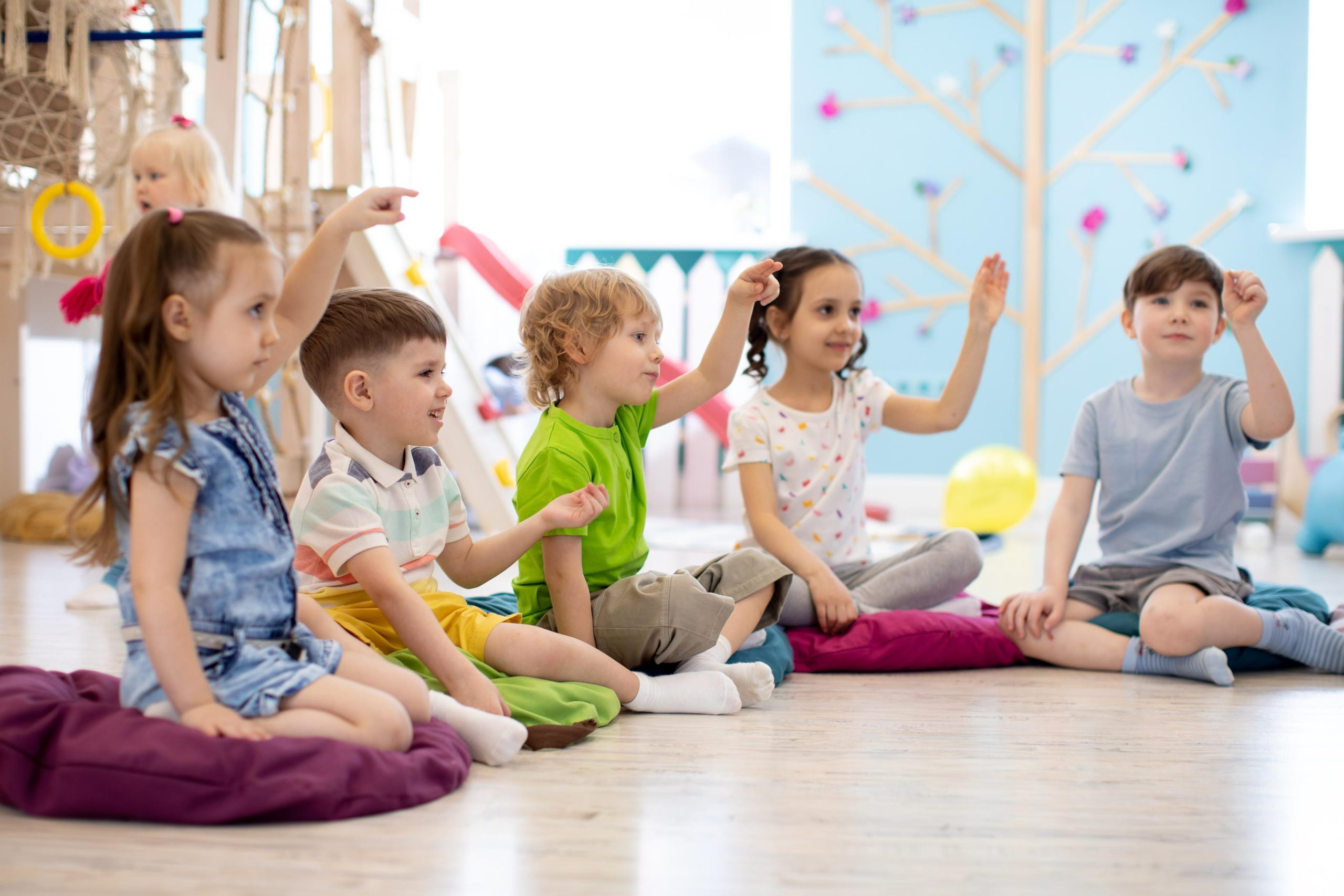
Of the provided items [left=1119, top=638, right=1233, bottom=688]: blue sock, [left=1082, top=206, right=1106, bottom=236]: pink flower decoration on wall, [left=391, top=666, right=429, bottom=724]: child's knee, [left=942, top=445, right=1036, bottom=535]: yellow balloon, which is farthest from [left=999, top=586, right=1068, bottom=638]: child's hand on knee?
[left=1082, top=206, right=1106, bottom=236]: pink flower decoration on wall

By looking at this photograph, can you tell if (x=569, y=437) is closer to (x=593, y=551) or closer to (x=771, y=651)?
(x=593, y=551)

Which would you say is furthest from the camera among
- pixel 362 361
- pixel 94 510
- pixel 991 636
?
pixel 94 510

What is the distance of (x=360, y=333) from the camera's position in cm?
134

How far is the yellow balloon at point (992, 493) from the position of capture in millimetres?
3428

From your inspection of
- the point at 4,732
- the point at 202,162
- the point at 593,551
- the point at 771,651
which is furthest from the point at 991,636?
the point at 202,162

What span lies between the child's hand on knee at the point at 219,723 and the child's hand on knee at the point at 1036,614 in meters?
1.11

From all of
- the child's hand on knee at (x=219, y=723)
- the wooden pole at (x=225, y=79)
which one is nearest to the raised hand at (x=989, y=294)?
the child's hand on knee at (x=219, y=723)

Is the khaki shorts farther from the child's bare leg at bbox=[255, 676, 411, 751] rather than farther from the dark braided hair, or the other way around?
the dark braided hair

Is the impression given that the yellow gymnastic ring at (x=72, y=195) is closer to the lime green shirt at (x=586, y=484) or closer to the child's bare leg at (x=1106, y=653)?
the lime green shirt at (x=586, y=484)

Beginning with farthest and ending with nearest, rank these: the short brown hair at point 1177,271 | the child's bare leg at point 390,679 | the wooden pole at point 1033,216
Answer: the wooden pole at point 1033,216, the short brown hair at point 1177,271, the child's bare leg at point 390,679

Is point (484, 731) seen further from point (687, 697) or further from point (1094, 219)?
point (1094, 219)

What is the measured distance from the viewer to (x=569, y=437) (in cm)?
148

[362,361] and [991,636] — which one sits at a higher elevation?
[362,361]

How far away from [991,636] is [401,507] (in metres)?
0.90
